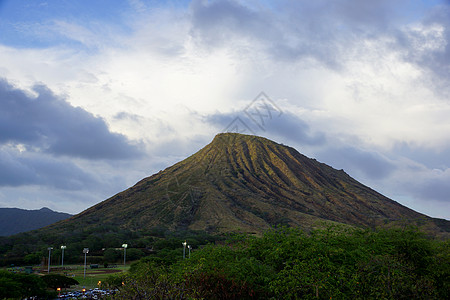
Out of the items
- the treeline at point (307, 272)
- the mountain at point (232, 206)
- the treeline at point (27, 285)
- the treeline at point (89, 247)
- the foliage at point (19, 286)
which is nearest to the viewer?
the treeline at point (307, 272)

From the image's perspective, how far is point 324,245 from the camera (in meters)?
23.1

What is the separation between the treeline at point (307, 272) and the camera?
57.4 ft

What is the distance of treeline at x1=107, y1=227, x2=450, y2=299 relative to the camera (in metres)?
17.5

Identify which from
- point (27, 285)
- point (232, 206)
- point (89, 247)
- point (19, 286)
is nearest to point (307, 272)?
point (19, 286)

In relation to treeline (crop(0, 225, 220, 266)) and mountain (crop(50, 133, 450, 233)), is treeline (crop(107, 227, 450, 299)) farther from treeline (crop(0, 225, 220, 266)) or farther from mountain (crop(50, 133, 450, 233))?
mountain (crop(50, 133, 450, 233))

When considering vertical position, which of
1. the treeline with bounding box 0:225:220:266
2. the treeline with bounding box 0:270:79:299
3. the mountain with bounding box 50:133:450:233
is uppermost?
the mountain with bounding box 50:133:450:233

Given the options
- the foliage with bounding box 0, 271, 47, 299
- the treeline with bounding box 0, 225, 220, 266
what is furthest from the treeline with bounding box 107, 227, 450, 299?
the treeline with bounding box 0, 225, 220, 266

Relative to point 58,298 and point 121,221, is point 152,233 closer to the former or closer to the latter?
point 121,221

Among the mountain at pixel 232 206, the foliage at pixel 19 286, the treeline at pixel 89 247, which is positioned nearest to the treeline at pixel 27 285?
the foliage at pixel 19 286

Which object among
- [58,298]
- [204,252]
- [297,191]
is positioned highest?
[297,191]

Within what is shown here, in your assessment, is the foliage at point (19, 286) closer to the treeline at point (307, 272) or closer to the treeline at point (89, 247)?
the treeline at point (307, 272)

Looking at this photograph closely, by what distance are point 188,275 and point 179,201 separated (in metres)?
149

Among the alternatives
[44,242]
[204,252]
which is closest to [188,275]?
[204,252]

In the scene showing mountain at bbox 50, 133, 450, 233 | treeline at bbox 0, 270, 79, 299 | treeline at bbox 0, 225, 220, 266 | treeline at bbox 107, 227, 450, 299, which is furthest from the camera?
mountain at bbox 50, 133, 450, 233
